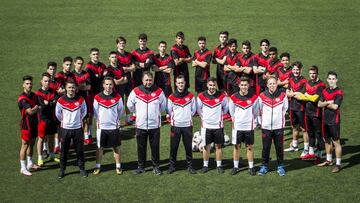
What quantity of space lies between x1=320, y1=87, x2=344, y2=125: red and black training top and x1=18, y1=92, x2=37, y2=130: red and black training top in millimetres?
6341

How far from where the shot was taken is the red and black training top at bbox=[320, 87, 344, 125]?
→ 42.1 ft

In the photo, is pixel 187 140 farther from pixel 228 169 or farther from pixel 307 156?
pixel 307 156

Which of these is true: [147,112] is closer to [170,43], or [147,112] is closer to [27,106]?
[27,106]

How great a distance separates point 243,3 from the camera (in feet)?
87.8

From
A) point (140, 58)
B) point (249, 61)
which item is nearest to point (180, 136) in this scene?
point (249, 61)

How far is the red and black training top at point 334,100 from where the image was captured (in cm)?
1284

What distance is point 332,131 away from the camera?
511 inches

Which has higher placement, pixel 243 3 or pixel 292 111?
pixel 243 3

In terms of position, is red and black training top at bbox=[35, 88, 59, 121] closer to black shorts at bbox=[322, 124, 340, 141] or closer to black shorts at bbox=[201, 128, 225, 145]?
black shorts at bbox=[201, 128, 225, 145]

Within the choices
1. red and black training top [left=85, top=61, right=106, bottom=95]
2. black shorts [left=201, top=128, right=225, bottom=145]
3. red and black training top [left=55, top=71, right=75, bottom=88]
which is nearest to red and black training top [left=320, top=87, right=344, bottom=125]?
black shorts [left=201, top=128, right=225, bottom=145]

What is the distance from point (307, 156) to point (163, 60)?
15.9 feet

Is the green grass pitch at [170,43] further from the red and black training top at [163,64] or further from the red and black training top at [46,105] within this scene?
the red and black training top at [163,64]

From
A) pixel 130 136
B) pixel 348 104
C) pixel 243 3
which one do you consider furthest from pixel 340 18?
pixel 130 136

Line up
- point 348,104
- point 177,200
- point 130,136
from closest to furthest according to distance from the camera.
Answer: point 177,200
point 130,136
point 348,104
